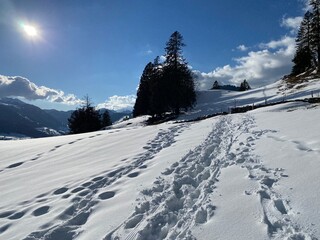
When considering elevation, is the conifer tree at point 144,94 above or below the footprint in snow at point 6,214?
above

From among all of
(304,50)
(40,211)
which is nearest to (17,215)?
(40,211)

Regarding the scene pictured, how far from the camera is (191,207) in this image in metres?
5.93

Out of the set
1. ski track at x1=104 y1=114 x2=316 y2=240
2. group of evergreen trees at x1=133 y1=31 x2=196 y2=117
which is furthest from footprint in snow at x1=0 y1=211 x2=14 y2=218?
group of evergreen trees at x1=133 y1=31 x2=196 y2=117

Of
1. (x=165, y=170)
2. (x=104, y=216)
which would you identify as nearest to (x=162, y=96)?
(x=165, y=170)

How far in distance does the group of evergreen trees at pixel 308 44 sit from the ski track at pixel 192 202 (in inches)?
2301

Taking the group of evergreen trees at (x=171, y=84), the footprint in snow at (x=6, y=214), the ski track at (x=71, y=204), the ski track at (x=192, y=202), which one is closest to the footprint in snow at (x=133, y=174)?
the ski track at (x=71, y=204)

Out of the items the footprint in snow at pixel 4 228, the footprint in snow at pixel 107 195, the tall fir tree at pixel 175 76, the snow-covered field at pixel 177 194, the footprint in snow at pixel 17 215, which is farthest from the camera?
the tall fir tree at pixel 175 76

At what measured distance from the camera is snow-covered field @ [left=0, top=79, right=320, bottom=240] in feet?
16.6

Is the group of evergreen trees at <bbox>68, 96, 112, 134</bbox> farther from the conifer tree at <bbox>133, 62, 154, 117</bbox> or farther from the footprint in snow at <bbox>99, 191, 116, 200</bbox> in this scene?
the footprint in snow at <bbox>99, 191, 116, 200</bbox>

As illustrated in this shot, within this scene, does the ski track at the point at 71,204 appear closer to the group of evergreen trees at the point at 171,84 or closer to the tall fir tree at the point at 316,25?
the group of evergreen trees at the point at 171,84

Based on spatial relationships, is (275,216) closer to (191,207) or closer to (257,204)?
(257,204)

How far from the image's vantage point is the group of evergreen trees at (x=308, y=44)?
193 ft

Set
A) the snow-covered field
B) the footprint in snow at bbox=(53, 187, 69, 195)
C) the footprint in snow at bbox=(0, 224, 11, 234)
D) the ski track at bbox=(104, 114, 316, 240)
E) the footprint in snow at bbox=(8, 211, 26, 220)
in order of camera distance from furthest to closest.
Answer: the footprint in snow at bbox=(53, 187, 69, 195) → the footprint in snow at bbox=(8, 211, 26, 220) → the footprint in snow at bbox=(0, 224, 11, 234) → the snow-covered field → the ski track at bbox=(104, 114, 316, 240)

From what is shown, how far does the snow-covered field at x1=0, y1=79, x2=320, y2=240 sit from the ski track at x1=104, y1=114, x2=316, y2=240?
0.02 meters
